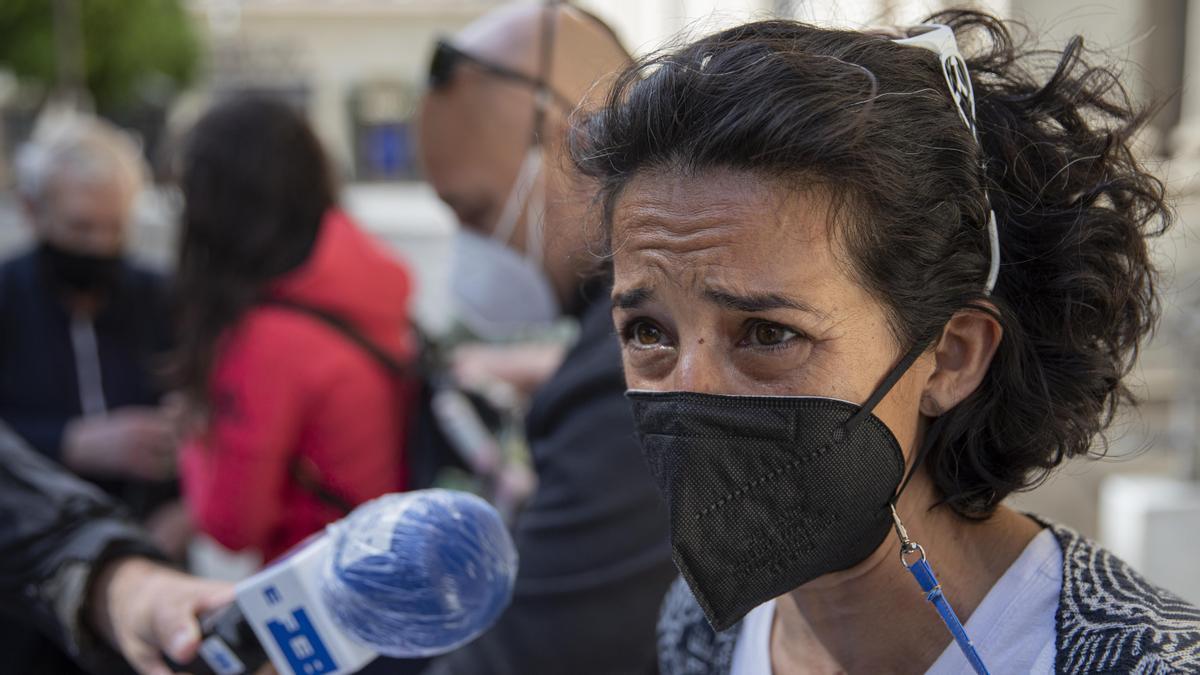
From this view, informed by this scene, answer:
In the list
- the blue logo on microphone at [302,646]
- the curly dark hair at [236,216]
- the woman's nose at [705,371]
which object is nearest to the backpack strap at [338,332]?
the curly dark hair at [236,216]

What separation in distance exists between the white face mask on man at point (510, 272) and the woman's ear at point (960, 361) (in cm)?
137

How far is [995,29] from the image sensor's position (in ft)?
5.09

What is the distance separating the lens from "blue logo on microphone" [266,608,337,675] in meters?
1.56

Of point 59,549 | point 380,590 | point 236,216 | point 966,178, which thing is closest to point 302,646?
point 380,590

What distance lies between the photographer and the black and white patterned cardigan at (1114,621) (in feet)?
4.04

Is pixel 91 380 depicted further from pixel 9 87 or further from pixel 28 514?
pixel 9 87

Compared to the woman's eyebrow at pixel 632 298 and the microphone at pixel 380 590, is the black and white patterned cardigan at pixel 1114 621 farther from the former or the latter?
the microphone at pixel 380 590

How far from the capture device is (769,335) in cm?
131

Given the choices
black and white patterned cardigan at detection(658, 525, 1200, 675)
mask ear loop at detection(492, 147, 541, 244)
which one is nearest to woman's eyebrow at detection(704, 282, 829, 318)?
black and white patterned cardigan at detection(658, 525, 1200, 675)

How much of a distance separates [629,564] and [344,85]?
38618mm

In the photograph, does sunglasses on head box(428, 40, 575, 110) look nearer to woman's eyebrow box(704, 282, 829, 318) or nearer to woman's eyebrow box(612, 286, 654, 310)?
woman's eyebrow box(612, 286, 654, 310)

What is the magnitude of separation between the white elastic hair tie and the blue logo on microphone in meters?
0.98

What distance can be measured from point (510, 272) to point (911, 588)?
179cm

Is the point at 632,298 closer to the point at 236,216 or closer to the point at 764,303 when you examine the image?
the point at 764,303
